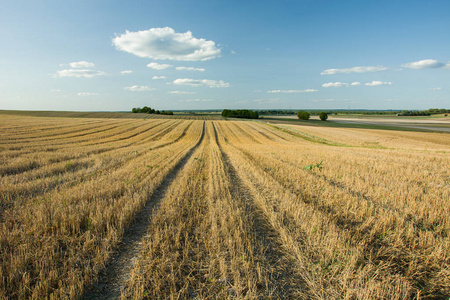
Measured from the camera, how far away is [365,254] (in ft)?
12.6

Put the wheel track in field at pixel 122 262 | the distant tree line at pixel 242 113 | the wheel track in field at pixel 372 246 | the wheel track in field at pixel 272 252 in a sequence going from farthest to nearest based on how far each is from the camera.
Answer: the distant tree line at pixel 242 113 → the wheel track in field at pixel 372 246 → the wheel track in field at pixel 272 252 → the wheel track in field at pixel 122 262

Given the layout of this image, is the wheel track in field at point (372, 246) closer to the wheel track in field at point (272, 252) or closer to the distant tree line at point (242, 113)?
the wheel track in field at point (272, 252)

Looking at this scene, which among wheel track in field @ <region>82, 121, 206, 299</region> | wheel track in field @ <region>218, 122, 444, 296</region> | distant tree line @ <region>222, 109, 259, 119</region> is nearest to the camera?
wheel track in field @ <region>82, 121, 206, 299</region>

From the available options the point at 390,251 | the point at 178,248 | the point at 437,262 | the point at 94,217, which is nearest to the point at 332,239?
the point at 390,251

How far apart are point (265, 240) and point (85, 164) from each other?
12.1 metres

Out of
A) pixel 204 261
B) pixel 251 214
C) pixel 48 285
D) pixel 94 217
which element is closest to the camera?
pixel 48 285

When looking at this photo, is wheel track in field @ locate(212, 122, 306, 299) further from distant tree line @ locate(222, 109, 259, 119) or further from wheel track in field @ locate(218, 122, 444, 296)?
distant tree line @ locate(222, 109, 259, 119)

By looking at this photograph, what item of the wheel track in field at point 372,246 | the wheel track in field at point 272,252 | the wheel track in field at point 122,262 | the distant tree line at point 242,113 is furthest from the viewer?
the distant tree line at point 242,113

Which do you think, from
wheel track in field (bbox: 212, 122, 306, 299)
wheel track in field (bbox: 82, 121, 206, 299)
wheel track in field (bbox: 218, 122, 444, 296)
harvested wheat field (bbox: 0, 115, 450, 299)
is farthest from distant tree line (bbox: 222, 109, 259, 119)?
wheel track in field (bbox: 82, 121, 206, 299)

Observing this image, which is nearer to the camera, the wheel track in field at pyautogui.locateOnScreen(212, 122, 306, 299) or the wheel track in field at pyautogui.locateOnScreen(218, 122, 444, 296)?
the wheel track in field at pyautogui.locateOnScreen(212, 122, 306, 299)

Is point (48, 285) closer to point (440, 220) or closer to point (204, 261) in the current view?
point (204, 261)

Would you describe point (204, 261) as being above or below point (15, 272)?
below

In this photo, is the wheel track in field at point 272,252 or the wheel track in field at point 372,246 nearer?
the wheel track in field at point 272,252

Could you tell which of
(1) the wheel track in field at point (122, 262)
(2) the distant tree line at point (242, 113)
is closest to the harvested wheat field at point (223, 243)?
(1) the wheel track in field at point (122, 262)
